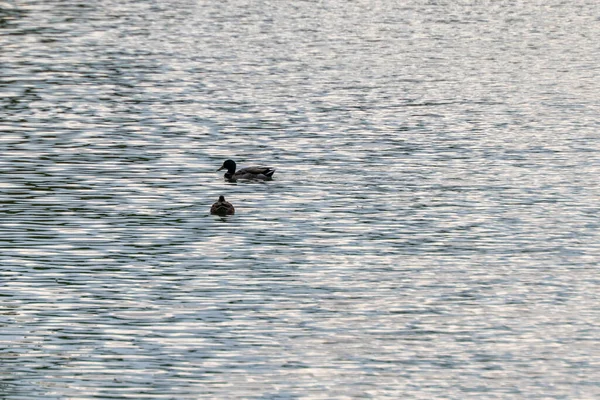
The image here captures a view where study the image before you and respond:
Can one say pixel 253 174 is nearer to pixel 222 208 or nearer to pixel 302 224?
pixel 222 208

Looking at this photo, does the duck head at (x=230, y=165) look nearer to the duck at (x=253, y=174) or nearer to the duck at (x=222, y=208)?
the duck at (x=253, y=174)

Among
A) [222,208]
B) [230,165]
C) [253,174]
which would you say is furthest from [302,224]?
[230,165]

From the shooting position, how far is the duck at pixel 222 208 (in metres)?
37.9

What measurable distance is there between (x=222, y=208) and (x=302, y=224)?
2300 mm

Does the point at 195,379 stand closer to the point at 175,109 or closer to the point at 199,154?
the point at 199,154

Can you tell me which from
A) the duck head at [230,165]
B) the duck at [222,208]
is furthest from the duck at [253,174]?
the duck at [222,208]

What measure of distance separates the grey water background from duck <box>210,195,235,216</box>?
342 millimetres

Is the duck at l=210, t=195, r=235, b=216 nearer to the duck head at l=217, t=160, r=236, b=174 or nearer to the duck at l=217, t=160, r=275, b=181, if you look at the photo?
the duck at l=217, t=160, r=275, b=181

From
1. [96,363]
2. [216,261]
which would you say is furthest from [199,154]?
[96,363]

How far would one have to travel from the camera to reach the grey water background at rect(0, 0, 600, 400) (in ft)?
82.5

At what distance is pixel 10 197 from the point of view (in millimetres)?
40188

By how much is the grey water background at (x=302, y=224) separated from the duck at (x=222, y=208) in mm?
342

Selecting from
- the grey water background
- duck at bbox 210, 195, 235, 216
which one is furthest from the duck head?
duck at bbox 210, 195, 235, 216

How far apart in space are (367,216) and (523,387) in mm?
14231
